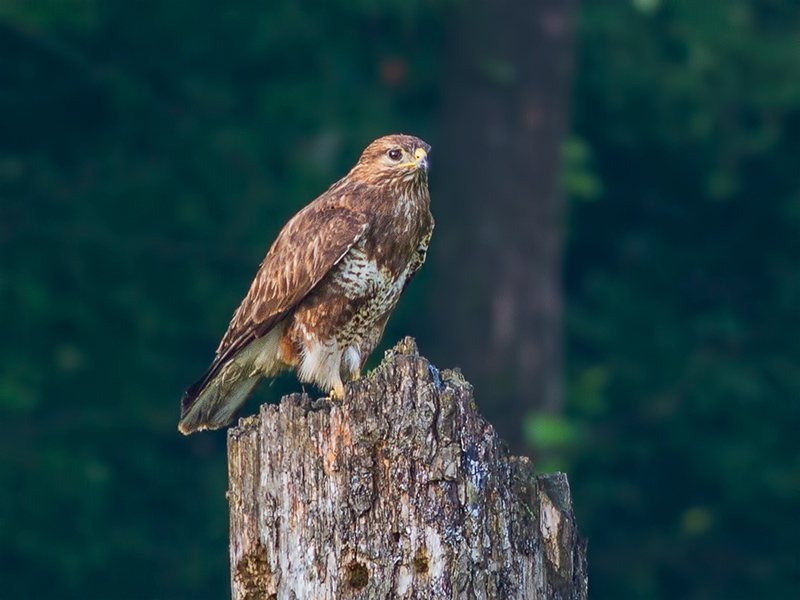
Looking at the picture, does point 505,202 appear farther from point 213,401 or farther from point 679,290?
point 213,401

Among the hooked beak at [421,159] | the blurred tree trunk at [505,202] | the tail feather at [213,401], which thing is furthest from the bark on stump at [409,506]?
the blurred tree trunk at [505,202]

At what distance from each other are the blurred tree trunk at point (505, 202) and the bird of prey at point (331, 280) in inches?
190

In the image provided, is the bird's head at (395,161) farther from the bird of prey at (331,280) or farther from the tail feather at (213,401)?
the tail feather at (213,401)

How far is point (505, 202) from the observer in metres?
11.1

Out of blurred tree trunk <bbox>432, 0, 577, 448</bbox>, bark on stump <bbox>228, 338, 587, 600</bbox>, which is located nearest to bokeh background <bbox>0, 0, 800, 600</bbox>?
blurred tree trunk <bbox>432, 0, 577, 448</bbox>

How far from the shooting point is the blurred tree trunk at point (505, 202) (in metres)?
10.9

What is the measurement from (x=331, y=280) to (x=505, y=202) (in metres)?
5.41

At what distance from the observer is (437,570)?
151 inches

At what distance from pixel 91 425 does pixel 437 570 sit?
24.2 feet

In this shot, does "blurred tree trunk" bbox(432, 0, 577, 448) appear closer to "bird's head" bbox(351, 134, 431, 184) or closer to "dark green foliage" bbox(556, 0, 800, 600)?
"dark green foliage" bbox(556, 0, 800, 600)

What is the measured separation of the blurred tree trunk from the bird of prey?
4.84 m

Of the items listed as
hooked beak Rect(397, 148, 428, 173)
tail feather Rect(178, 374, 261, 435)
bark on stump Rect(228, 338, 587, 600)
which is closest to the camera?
bark on stump Rect(228, 338, 587, 600)

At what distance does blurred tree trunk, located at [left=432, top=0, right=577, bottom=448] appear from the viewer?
10.9 meters

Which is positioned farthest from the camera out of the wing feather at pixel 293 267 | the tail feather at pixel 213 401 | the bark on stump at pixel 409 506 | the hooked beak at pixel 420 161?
the hooked beak at pixel 420 161
